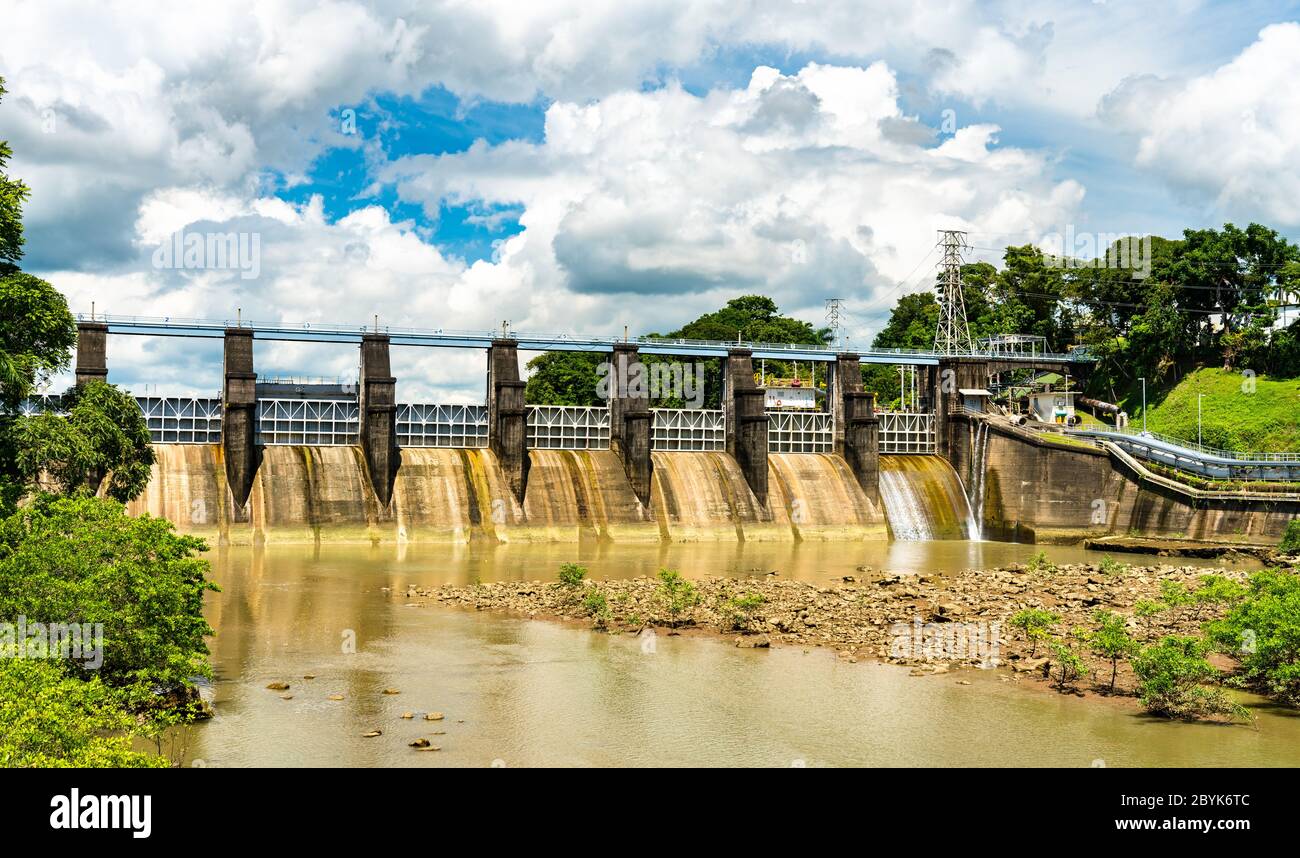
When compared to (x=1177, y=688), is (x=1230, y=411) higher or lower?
higher

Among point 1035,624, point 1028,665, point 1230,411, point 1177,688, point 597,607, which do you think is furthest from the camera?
point 1230,411

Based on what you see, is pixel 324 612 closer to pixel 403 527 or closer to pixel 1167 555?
pixel 403 527

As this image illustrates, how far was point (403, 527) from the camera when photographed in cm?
5822

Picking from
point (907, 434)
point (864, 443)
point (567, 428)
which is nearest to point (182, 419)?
point (567, 428)

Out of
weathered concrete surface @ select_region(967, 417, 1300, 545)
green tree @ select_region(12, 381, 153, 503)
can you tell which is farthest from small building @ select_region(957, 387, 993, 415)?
green tree @ select_region(12, 381, 153, 503)

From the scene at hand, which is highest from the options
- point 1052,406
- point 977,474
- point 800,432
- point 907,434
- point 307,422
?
point 1052,406

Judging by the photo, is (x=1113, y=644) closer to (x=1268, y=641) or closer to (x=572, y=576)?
(x=1268, y=641)

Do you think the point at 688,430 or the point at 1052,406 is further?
the point at 1052,406

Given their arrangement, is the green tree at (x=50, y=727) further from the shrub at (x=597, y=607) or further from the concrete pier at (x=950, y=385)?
the concrete pier at (x=950, y=385)

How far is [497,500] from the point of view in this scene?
61.0m

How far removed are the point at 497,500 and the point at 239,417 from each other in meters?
14.4

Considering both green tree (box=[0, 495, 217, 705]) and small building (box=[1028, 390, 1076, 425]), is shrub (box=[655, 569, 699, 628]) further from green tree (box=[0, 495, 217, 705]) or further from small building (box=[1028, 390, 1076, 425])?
small building (box=[1028, 390, 1076, 425])

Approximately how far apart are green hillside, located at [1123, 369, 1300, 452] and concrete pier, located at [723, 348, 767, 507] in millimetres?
28157
